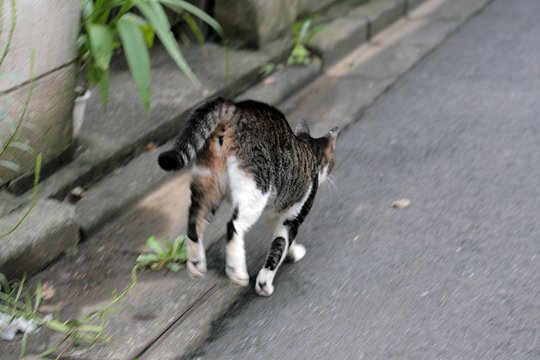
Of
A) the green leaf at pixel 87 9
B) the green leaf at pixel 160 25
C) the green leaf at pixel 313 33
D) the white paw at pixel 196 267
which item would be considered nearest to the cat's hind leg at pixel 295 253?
the white paw at pixel 196 267

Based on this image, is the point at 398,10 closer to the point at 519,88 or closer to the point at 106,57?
the point at 519,88

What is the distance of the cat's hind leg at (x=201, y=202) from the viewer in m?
4.00

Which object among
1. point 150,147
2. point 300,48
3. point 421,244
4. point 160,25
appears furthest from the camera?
point 300,48

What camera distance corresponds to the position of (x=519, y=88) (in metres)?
6.53

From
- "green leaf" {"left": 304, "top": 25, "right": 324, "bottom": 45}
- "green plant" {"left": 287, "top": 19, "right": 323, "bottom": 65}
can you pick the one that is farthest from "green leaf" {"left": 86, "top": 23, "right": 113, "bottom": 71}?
"green leaf" {"left": 304, "top": 25, "right": 324, "bottom": 45}

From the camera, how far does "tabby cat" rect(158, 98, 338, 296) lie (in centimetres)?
385

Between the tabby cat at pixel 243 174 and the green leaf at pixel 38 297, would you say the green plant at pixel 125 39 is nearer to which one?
the tabby cat at pixel 243 174

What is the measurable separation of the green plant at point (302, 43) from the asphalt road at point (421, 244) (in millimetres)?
746

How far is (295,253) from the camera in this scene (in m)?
4.42

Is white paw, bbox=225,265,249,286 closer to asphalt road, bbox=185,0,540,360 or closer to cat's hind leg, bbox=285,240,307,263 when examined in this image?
asphalt road, bbox=185,0,540,360

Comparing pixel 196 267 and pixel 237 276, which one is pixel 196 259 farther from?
pixel 237 276

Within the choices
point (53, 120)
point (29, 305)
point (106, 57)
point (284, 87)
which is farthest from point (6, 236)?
point (284, 87)

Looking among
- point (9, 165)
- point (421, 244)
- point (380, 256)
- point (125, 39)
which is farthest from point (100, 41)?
point (421, 244)

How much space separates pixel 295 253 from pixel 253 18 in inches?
110
